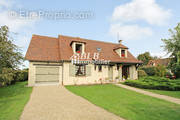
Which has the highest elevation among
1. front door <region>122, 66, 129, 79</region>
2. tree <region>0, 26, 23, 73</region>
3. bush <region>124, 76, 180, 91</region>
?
tree <region>0, 26, 23, 73</region>

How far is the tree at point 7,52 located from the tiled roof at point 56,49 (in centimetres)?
431

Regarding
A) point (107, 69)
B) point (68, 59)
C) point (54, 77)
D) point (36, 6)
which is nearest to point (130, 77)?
point (107, 69)

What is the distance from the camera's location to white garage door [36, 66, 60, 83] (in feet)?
37.2

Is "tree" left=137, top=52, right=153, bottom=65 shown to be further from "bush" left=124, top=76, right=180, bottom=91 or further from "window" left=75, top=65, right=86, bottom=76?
"window" left=75, top=65, right=86, bottom=76

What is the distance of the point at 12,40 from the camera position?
260 inches

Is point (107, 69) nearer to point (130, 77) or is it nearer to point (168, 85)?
point (130, 77)

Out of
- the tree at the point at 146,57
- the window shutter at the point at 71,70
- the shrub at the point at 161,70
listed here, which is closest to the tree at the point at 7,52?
the window shutter at the point at 71,70

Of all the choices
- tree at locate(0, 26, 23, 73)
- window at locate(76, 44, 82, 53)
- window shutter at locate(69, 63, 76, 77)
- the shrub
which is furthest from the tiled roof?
tree at locate(0, 26, 23, 73)

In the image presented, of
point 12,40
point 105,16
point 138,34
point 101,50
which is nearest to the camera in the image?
point 12,40

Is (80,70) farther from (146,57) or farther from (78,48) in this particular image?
(146,57)

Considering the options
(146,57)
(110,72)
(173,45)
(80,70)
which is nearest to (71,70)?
(80,70)

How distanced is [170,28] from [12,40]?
26900 millimetres

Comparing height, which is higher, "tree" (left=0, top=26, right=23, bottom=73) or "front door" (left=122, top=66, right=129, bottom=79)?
"tree" (left=0, top=26, right=23, bottom=73)

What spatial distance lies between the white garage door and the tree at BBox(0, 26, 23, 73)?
4699 mm
